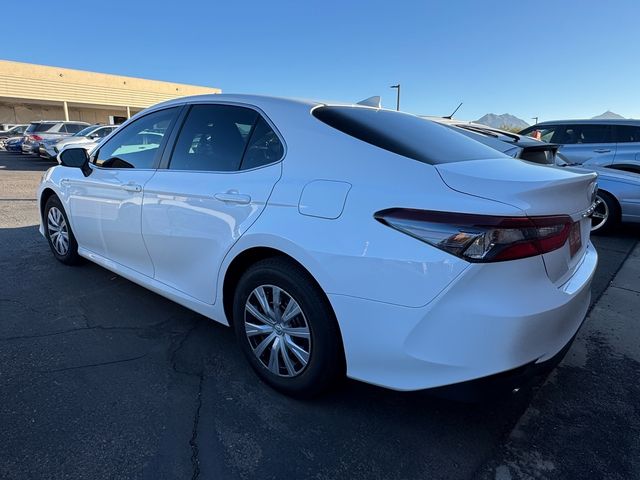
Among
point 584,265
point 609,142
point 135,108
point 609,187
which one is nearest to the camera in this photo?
point 584,265

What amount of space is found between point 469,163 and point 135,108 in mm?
47588

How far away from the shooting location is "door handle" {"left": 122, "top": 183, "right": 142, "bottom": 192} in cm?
311

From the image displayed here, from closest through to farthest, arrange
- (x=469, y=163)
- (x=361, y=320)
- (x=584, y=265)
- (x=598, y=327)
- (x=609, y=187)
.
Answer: (x=361, y=320) < (x=469, y=163) < (x=584, y=265) < (x=598, y=327) < (x=609, y=187)

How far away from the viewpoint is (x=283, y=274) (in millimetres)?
2229

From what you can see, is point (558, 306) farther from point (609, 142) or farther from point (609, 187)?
point (609, 142)

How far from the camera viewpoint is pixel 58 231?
4453 mm

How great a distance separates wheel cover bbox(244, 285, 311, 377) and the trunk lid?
1038mm

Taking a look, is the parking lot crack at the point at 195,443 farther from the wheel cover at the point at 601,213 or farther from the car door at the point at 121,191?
the wheel cover at the point at 601,213

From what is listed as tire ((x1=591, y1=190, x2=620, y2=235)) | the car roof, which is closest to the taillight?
the car roof

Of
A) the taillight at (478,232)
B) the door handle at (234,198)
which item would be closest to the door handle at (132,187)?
the door handle at (234,198)

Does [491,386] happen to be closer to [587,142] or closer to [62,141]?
[587,142]

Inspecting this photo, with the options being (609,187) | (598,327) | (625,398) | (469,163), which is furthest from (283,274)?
(609,187)

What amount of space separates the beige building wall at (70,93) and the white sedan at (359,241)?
135ft

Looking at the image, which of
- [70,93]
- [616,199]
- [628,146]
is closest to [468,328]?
[616,199]
